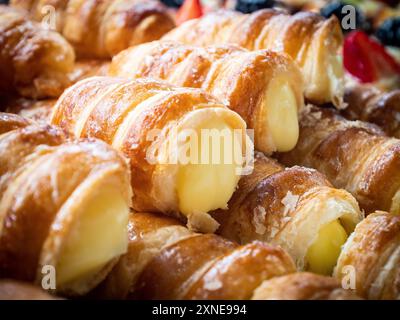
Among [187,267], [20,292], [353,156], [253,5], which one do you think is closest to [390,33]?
[253,5]

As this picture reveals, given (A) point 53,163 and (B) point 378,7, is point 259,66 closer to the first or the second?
(A) point 53,163

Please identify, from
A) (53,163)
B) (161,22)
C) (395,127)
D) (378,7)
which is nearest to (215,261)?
(53,163)

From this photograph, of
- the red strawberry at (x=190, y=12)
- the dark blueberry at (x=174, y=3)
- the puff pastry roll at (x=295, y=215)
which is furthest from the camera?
the dark blueberry at (x=174, y=3)

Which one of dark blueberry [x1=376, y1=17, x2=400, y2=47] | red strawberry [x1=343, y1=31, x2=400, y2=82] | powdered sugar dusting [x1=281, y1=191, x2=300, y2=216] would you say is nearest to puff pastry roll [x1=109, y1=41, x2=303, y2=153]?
powdered sugar dusting [x1=281, y1=191, x2=300, y2=216]

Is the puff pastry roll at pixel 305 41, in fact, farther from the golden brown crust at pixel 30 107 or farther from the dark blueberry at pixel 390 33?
the dark blueberry at pixel 390 33

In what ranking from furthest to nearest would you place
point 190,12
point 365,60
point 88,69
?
point 190,12 → point 365,60 → point 88,69

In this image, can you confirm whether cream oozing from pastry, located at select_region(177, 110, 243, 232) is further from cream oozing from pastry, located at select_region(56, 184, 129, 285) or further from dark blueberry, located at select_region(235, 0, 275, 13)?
dark blueberry, located at select_region(235, 0, 275, 13)

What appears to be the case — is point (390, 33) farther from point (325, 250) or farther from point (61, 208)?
point (61, 208)

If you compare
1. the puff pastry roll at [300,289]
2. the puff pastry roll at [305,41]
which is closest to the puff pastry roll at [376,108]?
the puff pastry roll at [305,41]
